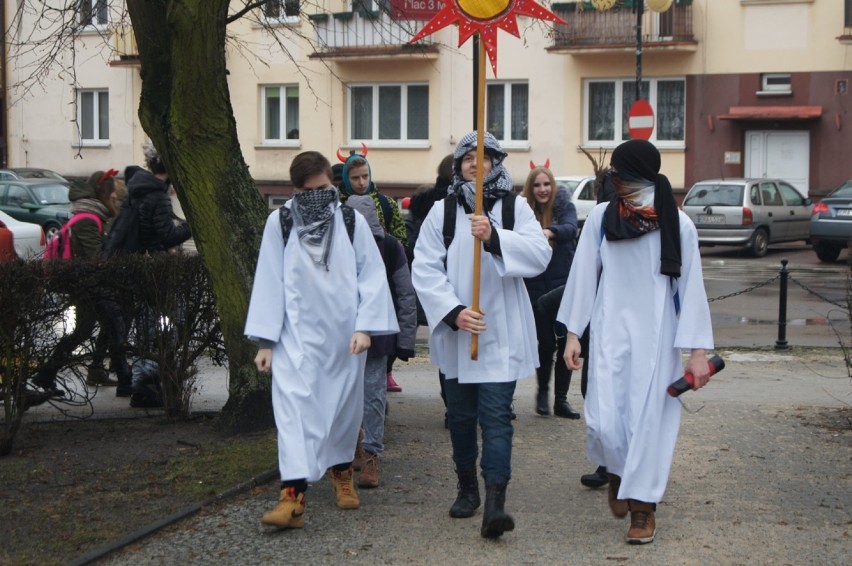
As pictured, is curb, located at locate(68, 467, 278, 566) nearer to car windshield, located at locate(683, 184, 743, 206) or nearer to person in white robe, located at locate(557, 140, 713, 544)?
person in white robe, located at locate(557, 140, 713, 544)

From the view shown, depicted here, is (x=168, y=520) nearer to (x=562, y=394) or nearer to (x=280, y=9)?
(x=562, y=394)

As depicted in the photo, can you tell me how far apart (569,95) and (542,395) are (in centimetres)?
2553

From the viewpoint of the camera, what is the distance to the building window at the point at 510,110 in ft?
113

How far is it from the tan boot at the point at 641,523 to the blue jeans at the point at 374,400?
5.60 ft

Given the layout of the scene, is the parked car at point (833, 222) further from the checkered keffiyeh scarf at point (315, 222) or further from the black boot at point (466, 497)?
the checkered keffiyeh scarf at point (315, 222)

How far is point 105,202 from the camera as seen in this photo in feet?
33.2

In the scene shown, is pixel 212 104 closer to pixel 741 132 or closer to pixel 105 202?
pixel 105 202

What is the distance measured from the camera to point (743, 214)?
25188 millimetres

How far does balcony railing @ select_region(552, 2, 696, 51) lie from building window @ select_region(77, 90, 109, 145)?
15093 millimetres

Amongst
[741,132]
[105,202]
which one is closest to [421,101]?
[741,132]

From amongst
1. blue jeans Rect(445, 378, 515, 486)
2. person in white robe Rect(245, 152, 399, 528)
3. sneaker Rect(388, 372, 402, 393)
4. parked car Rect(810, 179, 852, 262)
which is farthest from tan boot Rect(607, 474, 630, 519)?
parked car Rect(810, 179, 852, 262)

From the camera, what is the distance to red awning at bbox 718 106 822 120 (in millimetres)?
30562

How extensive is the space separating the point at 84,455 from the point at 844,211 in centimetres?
1845

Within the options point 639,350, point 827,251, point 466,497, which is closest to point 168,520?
point 466,497
